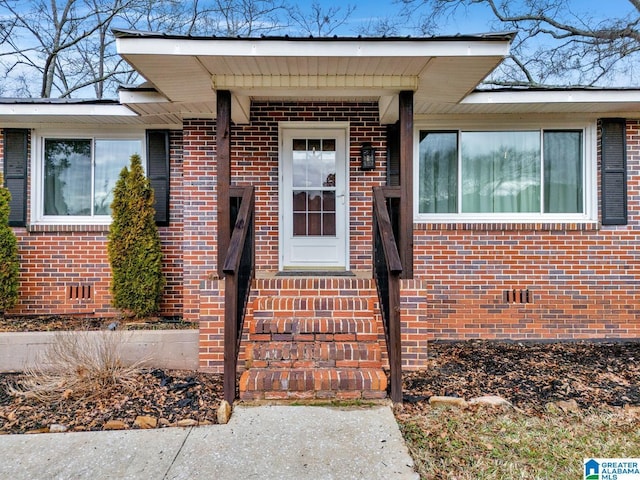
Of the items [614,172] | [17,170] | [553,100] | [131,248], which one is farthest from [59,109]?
[614,172]

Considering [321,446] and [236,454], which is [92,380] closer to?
[236,454]

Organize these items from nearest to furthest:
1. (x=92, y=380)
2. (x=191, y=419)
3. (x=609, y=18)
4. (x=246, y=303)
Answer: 1. (x=191, y=419)
2. (x=92, y=380)
3. (x=246, y=303)
4. (x=609, y=18)

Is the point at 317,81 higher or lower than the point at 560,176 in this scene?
higher

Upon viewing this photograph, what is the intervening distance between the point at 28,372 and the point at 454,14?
15.0m

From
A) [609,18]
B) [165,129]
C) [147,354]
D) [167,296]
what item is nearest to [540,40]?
[609,18]

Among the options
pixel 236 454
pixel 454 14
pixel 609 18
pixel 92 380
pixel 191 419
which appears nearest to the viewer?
pixel 236 454

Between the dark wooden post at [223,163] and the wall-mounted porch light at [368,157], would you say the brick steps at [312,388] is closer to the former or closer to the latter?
the dark wooden post at [223,163]

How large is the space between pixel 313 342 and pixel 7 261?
14.0 feet

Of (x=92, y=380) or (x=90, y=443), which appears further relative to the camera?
(x=92, y=380)

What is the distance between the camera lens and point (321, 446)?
269cm

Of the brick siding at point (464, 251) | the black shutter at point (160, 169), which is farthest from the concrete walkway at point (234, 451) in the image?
the black shutter at point (160, 169)

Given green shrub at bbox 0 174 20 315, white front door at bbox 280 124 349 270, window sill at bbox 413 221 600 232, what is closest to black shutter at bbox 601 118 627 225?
window sill at bbox 413 221 600 232

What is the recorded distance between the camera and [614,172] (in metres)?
5.41

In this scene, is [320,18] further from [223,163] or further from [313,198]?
[223,163]
